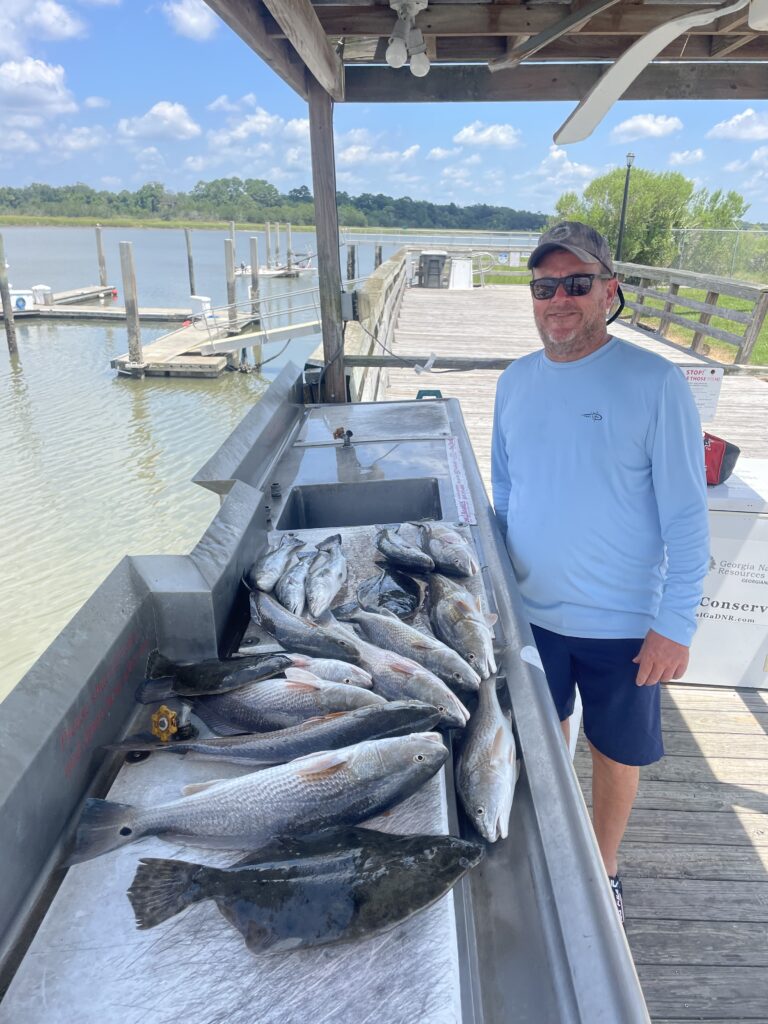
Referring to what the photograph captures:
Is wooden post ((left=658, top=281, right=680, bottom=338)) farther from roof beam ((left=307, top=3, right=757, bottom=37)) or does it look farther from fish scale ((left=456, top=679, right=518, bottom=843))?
fish scale ((left=456, top=679, right=518, bottom=843))

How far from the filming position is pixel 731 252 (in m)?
19.2

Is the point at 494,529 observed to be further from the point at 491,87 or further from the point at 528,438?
the point at 491,87

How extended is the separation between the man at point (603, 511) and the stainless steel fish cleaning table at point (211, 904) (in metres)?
0.51

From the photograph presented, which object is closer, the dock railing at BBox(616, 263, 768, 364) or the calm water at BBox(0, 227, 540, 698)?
the dock railing at BBox(616, 263, 768, 364)

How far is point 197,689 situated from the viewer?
1.69 m

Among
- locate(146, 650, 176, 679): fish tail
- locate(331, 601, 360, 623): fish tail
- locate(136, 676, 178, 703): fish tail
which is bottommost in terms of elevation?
locate(331, 601, 360, 623): fish tail

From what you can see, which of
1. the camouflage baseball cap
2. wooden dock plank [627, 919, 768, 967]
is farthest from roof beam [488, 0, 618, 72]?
wooden dock plank [627, 919, 768, 967]

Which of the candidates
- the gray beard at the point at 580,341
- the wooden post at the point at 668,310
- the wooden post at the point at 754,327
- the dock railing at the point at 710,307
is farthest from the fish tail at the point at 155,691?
the wooden post at the point at 668,310

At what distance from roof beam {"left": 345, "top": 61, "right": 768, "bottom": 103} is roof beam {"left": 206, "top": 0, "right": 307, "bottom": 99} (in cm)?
47

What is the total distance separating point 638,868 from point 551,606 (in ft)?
4.45

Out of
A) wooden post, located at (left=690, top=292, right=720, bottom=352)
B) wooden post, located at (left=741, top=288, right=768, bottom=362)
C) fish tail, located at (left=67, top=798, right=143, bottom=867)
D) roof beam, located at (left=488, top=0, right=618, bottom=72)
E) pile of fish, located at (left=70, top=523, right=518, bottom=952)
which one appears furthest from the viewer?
wooden post, located at (left=690, top=292, right=720, bottom=352)

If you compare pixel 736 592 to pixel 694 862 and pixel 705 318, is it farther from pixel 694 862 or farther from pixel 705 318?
pixel 705 318

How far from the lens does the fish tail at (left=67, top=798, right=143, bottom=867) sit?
4.18 feet

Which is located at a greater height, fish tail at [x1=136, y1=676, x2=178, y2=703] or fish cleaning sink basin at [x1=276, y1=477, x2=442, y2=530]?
fish tail at [x1=136, y1=676, x2=178, y2=703]
